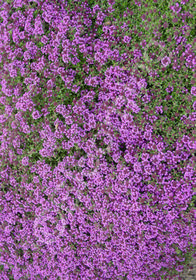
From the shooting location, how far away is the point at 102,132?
3328mm

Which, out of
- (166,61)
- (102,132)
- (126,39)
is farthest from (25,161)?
(166,61)

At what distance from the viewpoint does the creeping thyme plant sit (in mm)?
3197

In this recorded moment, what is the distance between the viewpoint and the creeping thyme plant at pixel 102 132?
126 inches

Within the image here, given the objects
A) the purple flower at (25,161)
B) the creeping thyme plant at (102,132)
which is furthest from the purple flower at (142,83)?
the purple flower at (25,161)

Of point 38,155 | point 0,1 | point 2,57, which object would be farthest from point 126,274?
point 0,1

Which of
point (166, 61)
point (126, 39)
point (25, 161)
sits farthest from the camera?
point (25, 161)

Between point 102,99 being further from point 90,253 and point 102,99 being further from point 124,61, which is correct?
point 90,253

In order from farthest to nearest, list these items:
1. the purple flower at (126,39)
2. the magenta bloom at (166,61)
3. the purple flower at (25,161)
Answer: the purple flower at (25,161), the purple flower at (126,39), the magenta bloom at (166,61)

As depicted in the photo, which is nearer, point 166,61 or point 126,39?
point 166,61

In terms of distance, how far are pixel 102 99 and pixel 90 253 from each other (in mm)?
1993

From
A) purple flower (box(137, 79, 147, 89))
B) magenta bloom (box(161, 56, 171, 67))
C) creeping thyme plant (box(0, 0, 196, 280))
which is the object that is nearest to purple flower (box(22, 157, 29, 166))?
creeping thyme plant (box(0, 0, 196, 280))

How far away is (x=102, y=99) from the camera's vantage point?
3.37 metres

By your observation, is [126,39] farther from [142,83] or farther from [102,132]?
[102,132]

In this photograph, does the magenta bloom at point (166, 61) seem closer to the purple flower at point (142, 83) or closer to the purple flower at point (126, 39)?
the purple flower at point (142, 83)
